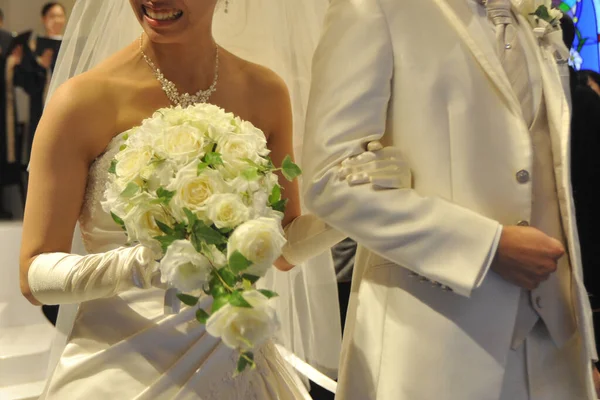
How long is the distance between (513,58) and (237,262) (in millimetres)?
731

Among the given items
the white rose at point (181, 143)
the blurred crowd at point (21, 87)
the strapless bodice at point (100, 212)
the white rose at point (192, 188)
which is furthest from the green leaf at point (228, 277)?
the blurred crowd at point (21, 87)

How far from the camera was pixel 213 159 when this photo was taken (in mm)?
1335

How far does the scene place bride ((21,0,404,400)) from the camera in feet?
5.23

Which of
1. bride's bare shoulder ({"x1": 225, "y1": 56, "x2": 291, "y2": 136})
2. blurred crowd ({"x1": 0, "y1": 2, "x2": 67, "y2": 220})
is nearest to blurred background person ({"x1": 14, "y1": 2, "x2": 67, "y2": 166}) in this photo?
blurred crowd ({"x1": 0, "y1": 2, "x2": 67, "y2": 220})

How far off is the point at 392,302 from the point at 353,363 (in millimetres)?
173

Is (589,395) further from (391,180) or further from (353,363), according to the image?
(391,180)

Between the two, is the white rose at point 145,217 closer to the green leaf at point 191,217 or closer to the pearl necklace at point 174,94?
the green leaf at point 191,217

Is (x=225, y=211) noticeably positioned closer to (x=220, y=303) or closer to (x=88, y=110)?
(x=220, y=303)

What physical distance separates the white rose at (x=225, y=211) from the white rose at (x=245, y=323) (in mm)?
124

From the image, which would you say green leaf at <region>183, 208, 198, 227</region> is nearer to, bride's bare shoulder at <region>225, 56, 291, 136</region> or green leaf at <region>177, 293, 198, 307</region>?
green leaf at <region>177, 293, 198, 307</region>

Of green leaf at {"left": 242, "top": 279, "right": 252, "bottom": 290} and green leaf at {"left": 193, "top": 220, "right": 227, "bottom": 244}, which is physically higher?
green leaf at {"left": 193, "top": 220, "right": 227, "bottom": 244}

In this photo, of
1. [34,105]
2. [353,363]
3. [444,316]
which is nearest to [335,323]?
[353,363]

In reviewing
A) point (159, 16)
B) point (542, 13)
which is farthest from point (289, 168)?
point (542, 13)

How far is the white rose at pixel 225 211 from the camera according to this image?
127cm
